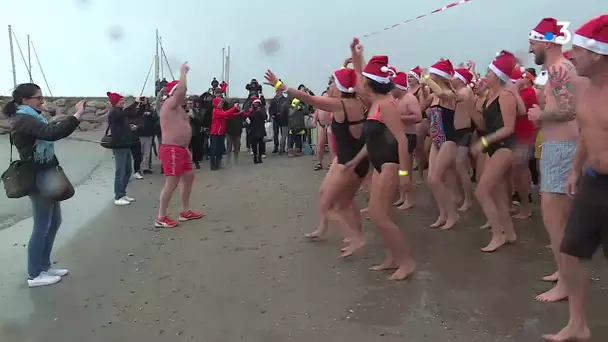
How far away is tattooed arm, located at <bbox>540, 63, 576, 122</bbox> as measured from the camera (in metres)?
3.87

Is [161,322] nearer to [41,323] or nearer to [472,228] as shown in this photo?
[41,323]

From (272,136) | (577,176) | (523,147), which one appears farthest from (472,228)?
(272,136)

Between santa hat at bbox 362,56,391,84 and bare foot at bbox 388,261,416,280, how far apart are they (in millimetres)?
1579

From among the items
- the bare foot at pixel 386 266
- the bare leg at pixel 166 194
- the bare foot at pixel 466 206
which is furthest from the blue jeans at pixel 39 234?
the bare foot at pixel 466 206

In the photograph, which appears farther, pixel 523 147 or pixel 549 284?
pixel 523 147

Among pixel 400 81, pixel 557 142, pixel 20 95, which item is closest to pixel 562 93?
pixel 557 142

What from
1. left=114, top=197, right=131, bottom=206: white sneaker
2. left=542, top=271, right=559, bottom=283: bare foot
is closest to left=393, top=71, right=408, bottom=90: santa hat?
left=542, top=271, right=559, bottom=283: bare foot

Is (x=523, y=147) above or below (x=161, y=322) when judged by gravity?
above

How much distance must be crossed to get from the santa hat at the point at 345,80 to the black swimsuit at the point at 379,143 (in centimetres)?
66

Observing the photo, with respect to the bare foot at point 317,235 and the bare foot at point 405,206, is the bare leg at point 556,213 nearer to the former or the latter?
the bare foot at point 317,235

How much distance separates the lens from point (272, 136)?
17031mm

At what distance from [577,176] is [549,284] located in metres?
1.53

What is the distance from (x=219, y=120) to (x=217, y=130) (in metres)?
0.26

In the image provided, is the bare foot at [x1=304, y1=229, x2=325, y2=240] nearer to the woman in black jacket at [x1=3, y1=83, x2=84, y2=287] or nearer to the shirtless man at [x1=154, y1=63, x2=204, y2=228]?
the shirtless man at [x1=154, y1=63, x2=204, y2=228]
